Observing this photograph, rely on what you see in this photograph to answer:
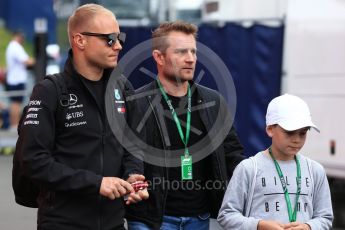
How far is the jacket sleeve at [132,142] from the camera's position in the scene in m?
4.73

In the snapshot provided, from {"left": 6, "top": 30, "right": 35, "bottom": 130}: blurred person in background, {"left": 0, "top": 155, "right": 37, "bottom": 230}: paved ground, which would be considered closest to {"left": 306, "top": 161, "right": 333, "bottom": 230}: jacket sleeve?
{"left": 0, "top": 155, "right": 37, "bottom": 230}: paved ground

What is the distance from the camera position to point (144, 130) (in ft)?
17.2

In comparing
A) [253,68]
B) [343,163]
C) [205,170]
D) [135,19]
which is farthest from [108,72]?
[135,19]

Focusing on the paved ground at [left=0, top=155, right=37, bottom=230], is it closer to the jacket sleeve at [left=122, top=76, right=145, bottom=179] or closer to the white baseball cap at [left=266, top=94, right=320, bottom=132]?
the jacket sleeve at [left=122, top=76, right=145, bottom=179]

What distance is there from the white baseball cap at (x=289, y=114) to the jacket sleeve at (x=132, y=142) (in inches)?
26.5

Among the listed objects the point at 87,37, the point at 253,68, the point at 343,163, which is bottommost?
the point at 343,163

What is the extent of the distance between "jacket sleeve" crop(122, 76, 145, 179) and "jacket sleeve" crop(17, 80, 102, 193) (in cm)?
31

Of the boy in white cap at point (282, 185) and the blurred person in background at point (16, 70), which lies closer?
the boy in white cap at point (282, 185)

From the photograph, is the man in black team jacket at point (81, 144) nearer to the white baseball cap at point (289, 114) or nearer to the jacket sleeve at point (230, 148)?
the white baseball cap at point (289, 114)

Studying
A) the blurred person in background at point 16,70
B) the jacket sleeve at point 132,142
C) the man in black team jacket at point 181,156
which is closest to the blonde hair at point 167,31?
the man in black team jacket at point 181,156

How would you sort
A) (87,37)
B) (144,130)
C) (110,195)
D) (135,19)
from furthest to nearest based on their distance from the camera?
(135,19)
(144,130)
(87,37)
(110,195)

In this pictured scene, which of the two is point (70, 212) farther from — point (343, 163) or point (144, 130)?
point (343, 163)

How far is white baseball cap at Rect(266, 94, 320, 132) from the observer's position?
4.66m

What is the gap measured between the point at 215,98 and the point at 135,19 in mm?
15365
